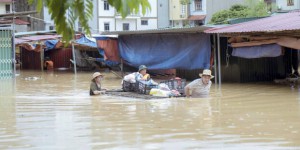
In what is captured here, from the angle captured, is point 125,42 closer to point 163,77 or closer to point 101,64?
point 163,77

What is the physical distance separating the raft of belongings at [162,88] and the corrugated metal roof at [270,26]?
329cm

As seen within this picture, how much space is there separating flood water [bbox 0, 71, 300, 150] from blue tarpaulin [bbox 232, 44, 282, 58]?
228cm

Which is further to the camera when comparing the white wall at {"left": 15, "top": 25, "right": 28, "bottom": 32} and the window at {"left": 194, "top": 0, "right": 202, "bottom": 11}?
the window at {"left": 194, "top": 0, "right": 202, "bottom": 11}

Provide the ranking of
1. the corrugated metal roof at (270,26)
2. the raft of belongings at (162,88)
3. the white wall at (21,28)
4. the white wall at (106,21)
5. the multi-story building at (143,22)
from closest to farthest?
the raft of belongings at (162,88) < the corrugated metal roof at (270,26) < the white wall at (21,28) < the white wall at (106,21) < the multi-story building at (143,22)

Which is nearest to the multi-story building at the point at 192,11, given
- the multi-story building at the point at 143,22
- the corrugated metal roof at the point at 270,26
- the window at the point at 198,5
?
the window at the point at 198,5

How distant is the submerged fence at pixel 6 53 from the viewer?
2130 cm

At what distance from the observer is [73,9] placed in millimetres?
2057

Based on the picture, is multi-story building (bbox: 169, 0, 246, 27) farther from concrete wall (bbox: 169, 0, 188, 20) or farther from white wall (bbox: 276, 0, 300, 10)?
white wall (bbox: 276, 0, 300, 10)

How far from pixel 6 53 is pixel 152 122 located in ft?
45.9

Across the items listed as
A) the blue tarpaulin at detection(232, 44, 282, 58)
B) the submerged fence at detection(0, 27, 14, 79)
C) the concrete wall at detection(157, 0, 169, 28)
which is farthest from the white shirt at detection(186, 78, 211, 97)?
the concrete wall at detection(157, 0, 169, 28)

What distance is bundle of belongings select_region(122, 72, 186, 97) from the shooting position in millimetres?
12758

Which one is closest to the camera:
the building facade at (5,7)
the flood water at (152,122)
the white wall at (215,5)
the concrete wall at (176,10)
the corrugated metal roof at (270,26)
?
the flood water at (152,122)

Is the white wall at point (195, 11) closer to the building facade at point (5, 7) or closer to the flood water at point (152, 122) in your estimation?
the building facade at point (5, 7)

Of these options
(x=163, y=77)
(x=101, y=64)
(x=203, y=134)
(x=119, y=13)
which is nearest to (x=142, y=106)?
(x=203, y=134)
